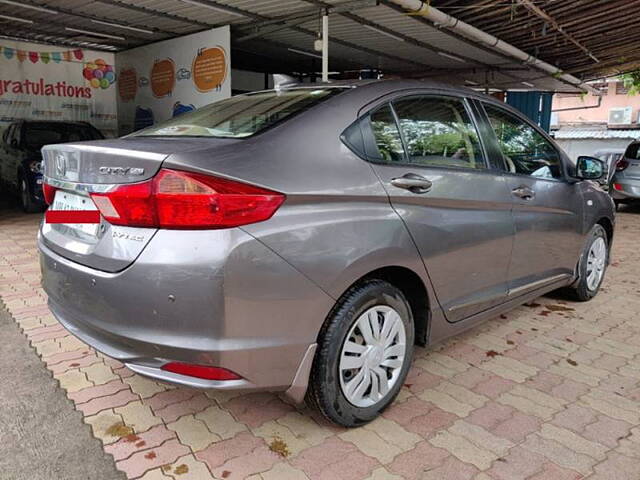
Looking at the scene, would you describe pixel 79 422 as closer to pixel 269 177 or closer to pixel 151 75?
pixel 269 177

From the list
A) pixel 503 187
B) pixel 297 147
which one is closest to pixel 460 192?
pixel 503 187

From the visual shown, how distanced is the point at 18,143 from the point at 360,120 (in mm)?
7972

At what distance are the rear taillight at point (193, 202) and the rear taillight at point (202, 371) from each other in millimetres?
494

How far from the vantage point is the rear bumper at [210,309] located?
1.72m

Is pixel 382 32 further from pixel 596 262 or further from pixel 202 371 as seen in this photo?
pixel 202 371

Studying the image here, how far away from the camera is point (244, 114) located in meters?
2.43

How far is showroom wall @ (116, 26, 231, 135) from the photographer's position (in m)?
7.86

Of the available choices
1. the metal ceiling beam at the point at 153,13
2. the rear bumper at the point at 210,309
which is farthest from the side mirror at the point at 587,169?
the metal ceiling beam at the point at 153,13

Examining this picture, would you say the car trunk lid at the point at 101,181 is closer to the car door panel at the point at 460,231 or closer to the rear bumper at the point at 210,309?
the rear bumper at the point at 210,309

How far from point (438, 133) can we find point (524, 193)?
78 centimetres

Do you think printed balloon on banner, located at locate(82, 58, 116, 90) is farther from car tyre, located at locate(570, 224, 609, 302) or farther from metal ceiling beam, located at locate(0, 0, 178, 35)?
car tyre, located at locate(570, 224, 609, 302)

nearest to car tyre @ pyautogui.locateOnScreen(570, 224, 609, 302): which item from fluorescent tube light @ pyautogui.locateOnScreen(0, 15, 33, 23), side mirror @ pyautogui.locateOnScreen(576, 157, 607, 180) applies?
side mirror @ pyautogui.locateOnScreen(576, 157, 607, 180)

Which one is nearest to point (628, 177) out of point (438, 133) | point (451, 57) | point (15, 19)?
point (451, 57)

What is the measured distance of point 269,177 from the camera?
1.84 m
